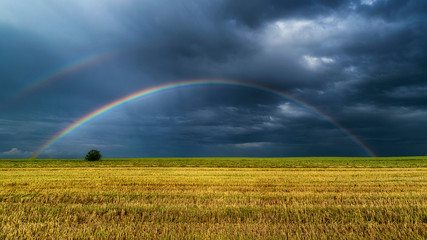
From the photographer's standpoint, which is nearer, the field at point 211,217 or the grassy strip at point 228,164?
the field at point 211,217

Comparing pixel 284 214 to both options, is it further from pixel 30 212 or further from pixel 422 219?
pixel 30 212

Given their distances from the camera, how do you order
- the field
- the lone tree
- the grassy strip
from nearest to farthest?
the field, the grassy strip, the lone tree

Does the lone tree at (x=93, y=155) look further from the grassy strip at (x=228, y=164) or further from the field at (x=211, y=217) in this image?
the field at (x=211, y=217)

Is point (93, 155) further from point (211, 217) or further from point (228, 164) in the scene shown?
point (211, 217)

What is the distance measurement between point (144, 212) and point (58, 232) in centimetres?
270

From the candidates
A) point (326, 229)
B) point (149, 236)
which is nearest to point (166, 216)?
point (149, 236)

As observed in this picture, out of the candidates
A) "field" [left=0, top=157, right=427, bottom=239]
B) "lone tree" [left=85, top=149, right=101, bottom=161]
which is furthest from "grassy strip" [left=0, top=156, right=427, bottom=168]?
"field" [left=0, top=157, right=427, bottom=239]

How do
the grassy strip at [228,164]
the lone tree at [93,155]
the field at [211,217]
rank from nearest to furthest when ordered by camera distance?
the field at [211,217], the grassy strip at [228,164], the lone tree at [93,155]

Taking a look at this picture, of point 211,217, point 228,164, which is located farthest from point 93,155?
point 211,217

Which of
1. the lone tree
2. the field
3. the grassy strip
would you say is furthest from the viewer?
the lone tree

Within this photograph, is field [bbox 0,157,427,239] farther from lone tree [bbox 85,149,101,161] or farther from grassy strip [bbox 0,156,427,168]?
lone tree [bbox 85,149,101,161]

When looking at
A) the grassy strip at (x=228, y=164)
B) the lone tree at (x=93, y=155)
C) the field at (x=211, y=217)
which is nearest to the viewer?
the field at (x=211, y=217)

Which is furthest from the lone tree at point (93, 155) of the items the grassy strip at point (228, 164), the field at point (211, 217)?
the field at point (211, 217)

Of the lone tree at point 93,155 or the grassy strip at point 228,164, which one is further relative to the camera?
the lone tree at point 93,155
